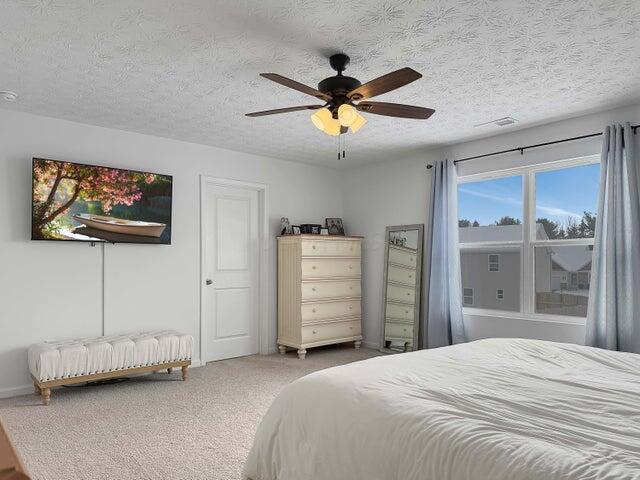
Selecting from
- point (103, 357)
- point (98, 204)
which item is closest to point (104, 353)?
point (103, 357)

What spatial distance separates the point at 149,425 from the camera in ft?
→ 10.6

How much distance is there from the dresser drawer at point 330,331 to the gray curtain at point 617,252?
9.03ft

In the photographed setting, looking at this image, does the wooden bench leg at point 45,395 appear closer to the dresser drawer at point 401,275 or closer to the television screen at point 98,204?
the television screen at point 98,204

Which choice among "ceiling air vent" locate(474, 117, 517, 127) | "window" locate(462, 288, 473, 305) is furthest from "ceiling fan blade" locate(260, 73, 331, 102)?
"window" locate(462, 288, 473, 305)

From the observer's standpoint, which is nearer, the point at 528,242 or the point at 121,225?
the point at 121,225

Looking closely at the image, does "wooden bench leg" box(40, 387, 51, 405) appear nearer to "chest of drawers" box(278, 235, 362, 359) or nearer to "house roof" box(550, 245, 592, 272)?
"chest of drawers" box(278, 235, 362, 359)

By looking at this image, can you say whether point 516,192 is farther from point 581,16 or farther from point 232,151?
point 232,151

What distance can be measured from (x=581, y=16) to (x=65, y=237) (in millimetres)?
4194

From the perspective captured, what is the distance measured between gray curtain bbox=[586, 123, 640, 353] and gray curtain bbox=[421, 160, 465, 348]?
1320mm

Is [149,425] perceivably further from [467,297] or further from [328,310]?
[467,297]

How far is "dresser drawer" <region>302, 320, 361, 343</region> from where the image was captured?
5.37 meters

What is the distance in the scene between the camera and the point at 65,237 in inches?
161

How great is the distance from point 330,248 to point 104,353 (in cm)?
279

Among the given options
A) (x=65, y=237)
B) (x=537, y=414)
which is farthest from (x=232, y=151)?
(x=537, y=414)
